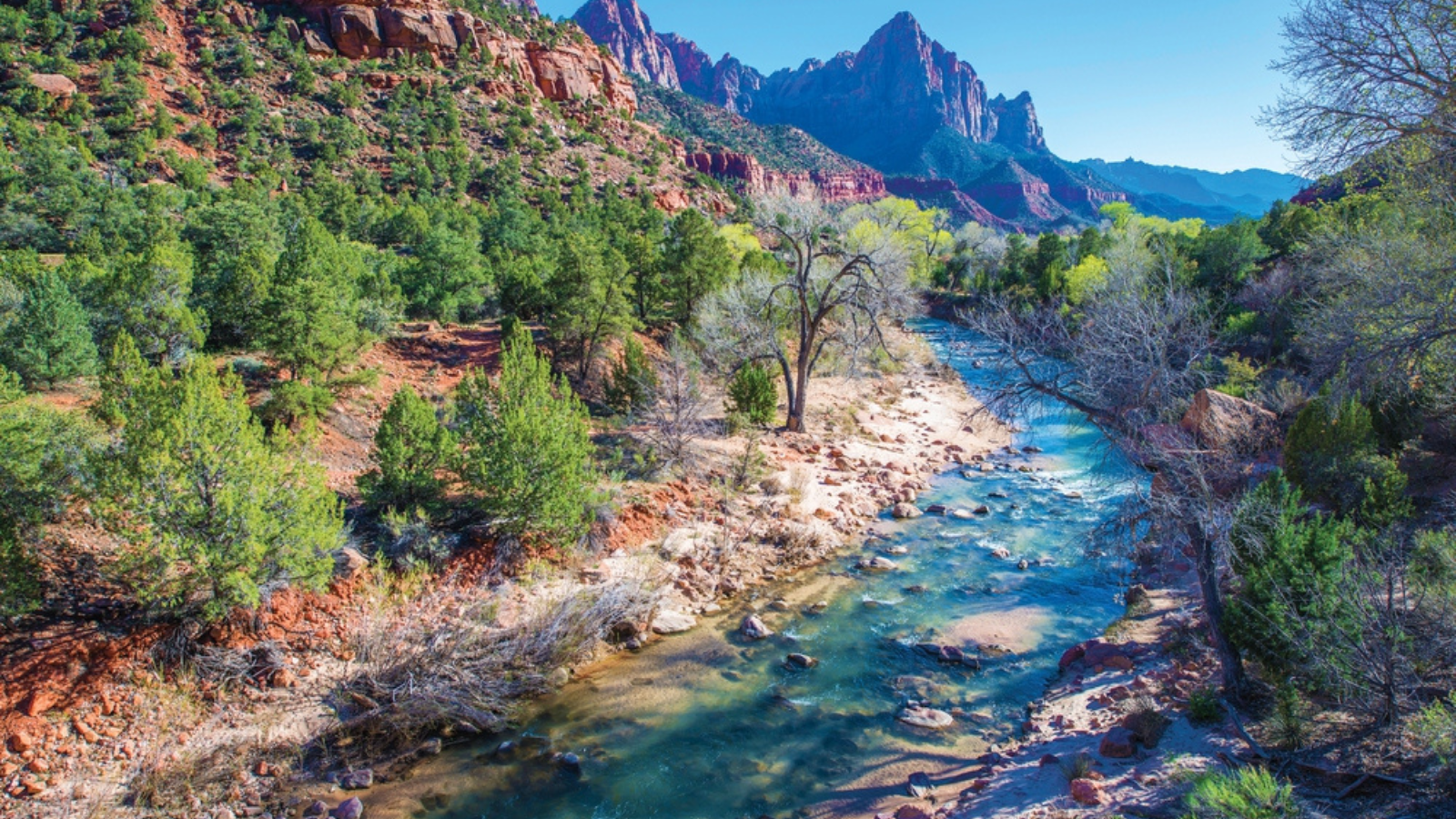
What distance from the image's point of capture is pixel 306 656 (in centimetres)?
948

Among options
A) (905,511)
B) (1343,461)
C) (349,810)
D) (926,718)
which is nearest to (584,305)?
(905,511)

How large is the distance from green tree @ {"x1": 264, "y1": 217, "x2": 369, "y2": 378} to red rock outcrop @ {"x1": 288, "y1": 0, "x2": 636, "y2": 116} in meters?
56.6

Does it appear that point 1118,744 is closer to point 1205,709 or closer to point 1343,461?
point 1205,709

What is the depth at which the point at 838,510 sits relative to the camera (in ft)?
52.7

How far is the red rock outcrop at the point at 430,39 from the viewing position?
60.8 m

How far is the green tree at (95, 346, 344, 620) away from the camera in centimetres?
820

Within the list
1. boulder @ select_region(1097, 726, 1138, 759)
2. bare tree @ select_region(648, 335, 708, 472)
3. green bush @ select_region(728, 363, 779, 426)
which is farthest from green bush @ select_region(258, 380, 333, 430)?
boulder @ select_region(1097, 726, 1138, 759)

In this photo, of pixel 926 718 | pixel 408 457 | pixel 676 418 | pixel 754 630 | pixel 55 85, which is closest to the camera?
pixel 926 718

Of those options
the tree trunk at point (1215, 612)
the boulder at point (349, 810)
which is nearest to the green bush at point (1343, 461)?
the tree trunk at point (1215, 612)

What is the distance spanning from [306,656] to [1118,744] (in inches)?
411

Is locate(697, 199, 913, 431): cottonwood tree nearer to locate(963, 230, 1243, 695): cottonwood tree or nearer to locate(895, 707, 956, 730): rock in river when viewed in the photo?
locate(963, 230, 1243, 695): cottonwood tree

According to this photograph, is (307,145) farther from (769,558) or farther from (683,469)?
(769,558)

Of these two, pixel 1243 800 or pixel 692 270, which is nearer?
pixel 1243 800

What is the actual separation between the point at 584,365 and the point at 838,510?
916 cm
